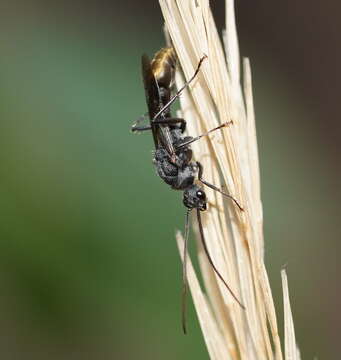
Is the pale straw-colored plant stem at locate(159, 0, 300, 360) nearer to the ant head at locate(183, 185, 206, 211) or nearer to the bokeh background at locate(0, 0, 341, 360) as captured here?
the ant head at locate(183, 185, 206, 211)

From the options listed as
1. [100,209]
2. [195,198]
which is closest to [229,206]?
[195,198]

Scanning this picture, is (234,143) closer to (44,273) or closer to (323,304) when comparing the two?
(44,273)

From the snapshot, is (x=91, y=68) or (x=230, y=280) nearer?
(x=230, y=280)

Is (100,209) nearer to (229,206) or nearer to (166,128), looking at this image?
(166,128)

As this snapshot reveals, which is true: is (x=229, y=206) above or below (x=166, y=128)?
below

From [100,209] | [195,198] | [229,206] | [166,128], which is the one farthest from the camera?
[100,209]

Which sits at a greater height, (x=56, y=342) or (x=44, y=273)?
(x=44, y=273)

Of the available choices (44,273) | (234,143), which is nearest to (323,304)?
(44,273)
